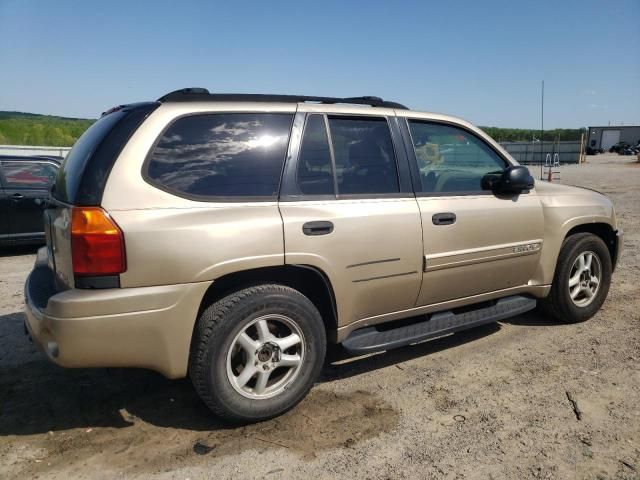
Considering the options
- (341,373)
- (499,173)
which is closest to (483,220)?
(499,173)

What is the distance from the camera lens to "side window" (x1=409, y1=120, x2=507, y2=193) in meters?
3.65

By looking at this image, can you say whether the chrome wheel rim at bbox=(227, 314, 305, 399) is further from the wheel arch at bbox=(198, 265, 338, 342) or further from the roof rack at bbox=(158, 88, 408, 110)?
the roof rack at bbox=(158, 88, 408, 110)

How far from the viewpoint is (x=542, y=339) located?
13.8 feet

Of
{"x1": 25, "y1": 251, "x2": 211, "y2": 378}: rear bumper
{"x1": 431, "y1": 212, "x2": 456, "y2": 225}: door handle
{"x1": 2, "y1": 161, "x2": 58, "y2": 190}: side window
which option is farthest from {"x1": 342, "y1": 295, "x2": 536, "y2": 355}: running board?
{"x1": 2, "y1": 161, "x2": 58, "y2": 190}: side window

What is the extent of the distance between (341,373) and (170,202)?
179 centimetres

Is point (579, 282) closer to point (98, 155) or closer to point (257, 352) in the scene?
point (257, 352)

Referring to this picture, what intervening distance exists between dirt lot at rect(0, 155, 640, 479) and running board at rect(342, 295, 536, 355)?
298 millimetres

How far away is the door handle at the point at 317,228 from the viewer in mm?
2936

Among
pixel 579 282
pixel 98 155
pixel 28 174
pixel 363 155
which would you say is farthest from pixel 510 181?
pixel 28 174

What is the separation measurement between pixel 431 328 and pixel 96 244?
2.27 metres

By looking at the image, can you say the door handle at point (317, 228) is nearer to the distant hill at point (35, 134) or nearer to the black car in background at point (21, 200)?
the black car in background at point (21, 200)

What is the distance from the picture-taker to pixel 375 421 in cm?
297

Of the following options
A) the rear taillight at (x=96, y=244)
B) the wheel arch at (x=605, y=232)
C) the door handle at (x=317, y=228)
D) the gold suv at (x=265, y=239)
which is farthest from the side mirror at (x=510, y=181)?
the rear taillight at (x=96, y=244)

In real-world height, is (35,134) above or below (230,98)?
above
